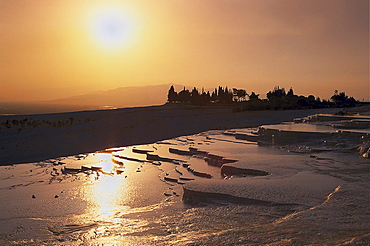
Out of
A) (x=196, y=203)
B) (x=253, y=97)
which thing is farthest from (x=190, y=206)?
(x=253, y=97)

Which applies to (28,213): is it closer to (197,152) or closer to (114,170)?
(114,170)

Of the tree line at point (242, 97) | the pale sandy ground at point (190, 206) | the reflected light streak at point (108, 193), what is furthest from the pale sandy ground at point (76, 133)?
the tree line at point (242, 97)

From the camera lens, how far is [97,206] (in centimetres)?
613

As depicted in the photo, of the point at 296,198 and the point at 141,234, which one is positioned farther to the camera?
the point at 296,198

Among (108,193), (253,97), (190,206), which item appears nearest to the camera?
(190,206)

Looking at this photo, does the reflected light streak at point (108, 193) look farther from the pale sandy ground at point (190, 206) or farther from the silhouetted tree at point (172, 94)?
the silhouetted tree at point (172, 94)

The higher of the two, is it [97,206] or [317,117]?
[317,117]

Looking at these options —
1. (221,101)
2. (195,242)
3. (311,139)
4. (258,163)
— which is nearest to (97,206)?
(195,242)

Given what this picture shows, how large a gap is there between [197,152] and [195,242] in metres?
6.93

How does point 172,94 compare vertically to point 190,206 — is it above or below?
above

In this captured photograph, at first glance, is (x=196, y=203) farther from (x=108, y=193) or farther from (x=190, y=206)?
(x=108, y=193)

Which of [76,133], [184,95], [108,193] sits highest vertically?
[184,95]

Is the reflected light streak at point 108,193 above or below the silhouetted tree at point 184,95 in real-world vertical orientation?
below

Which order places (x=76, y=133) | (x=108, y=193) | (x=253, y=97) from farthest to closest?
(x=253, y=97)
(x=76, y=133)
(x=108, y=193)
